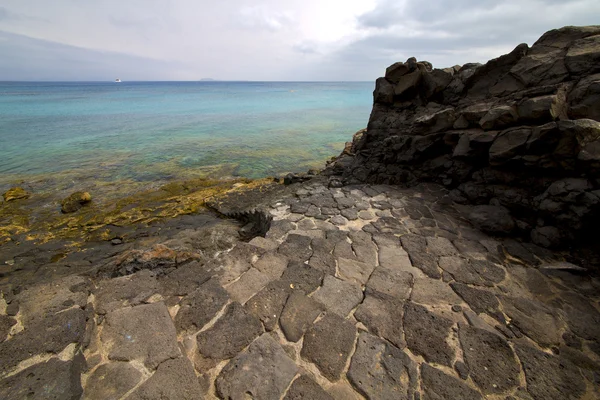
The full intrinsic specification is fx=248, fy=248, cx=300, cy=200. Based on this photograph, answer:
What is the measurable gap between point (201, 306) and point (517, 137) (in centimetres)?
649

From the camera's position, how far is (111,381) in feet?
7.56

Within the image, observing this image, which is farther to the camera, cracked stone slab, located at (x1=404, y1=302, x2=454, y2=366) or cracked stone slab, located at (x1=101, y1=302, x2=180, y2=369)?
cracked stone slab, located at (x1=404, y1=302, x2=454, y2=366)

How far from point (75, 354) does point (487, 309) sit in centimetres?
488

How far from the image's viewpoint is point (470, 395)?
2410mm

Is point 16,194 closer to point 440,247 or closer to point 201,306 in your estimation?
point 201,306

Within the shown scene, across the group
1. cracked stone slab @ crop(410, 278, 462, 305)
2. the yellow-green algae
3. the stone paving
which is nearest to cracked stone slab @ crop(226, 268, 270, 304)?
the stone paving

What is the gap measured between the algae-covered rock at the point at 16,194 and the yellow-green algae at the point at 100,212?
334 millimetres

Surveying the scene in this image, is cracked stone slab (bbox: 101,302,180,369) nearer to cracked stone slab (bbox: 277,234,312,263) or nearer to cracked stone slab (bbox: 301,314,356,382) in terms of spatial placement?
cracked stone slab (bbox: 301,314,356,382)

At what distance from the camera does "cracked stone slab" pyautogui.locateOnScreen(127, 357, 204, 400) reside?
88.0 inches

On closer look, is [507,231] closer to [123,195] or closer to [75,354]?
[75,354]

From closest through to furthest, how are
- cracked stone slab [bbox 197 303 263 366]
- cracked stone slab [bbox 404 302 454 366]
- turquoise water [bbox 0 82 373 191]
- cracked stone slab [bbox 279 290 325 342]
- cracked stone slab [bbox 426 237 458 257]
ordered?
cracked stone slab [bbox 197 303 263 366]
cracked stone slab [bbox 404 302 454 366]
cracked stone slab [bbox 279 290 325 342]
cracked stone slab [bbox 426 237 458 257]
turquoise water [bbox 0 82 373 191]

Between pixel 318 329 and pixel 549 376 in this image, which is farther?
pixel 318 329

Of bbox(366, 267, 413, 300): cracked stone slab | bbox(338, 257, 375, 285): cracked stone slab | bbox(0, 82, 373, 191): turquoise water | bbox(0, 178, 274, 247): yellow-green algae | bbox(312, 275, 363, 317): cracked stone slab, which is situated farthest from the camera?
bbox(0, 82, 373, 191): turquoise water

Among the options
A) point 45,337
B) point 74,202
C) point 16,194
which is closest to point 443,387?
point 45,337
